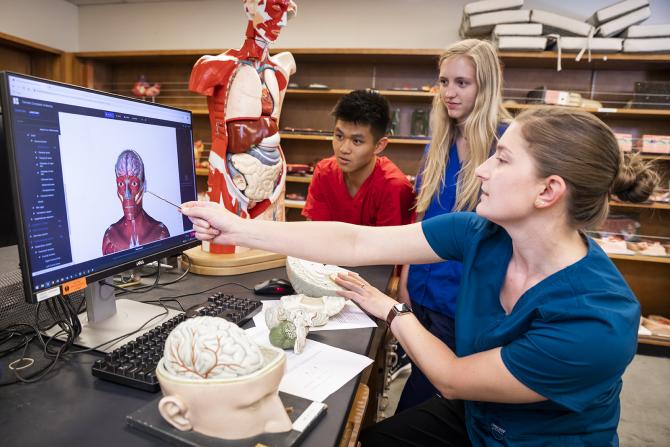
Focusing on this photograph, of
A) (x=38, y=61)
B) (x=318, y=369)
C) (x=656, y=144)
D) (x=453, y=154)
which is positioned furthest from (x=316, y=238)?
(x=38, y=61)

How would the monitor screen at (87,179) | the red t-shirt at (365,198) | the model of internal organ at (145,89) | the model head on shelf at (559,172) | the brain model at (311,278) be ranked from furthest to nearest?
the model of internal organ at (145,89), the red t-shirt at (365,198), the brain model at (311,278), the model head on shelf at (559,172), the monitor screen at (87,179)

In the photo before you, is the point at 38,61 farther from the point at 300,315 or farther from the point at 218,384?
the point at 218,384

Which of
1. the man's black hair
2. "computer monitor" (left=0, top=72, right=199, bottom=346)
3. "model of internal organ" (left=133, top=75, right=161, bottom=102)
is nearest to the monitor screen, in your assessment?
"computer monitor" (left=0, top=72, right=199, bottom=346)

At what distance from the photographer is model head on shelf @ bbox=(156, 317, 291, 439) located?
58cm

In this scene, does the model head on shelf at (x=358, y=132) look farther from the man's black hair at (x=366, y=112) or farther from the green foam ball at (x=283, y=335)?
the green foam ball at (x=283, y=335)

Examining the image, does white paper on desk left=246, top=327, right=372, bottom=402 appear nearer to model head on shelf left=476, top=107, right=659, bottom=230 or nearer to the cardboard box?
model head on shelf left=476, top=107, right=659, bottom=230

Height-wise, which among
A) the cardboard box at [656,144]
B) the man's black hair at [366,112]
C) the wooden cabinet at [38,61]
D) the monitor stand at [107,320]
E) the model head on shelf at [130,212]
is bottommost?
the monitor stand at [107,320]

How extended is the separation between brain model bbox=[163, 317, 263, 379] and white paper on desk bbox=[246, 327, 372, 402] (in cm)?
17

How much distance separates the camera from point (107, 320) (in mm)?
973

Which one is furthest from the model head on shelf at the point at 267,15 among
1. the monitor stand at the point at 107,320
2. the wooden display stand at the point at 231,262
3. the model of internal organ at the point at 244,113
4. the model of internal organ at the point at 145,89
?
the model of internal organ at the point at 145,89

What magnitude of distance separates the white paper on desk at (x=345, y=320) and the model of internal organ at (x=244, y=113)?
59 centimetres

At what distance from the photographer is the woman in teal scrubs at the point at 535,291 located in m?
0.77

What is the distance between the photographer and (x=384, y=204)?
2.07 meters

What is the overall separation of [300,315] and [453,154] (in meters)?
1.12
